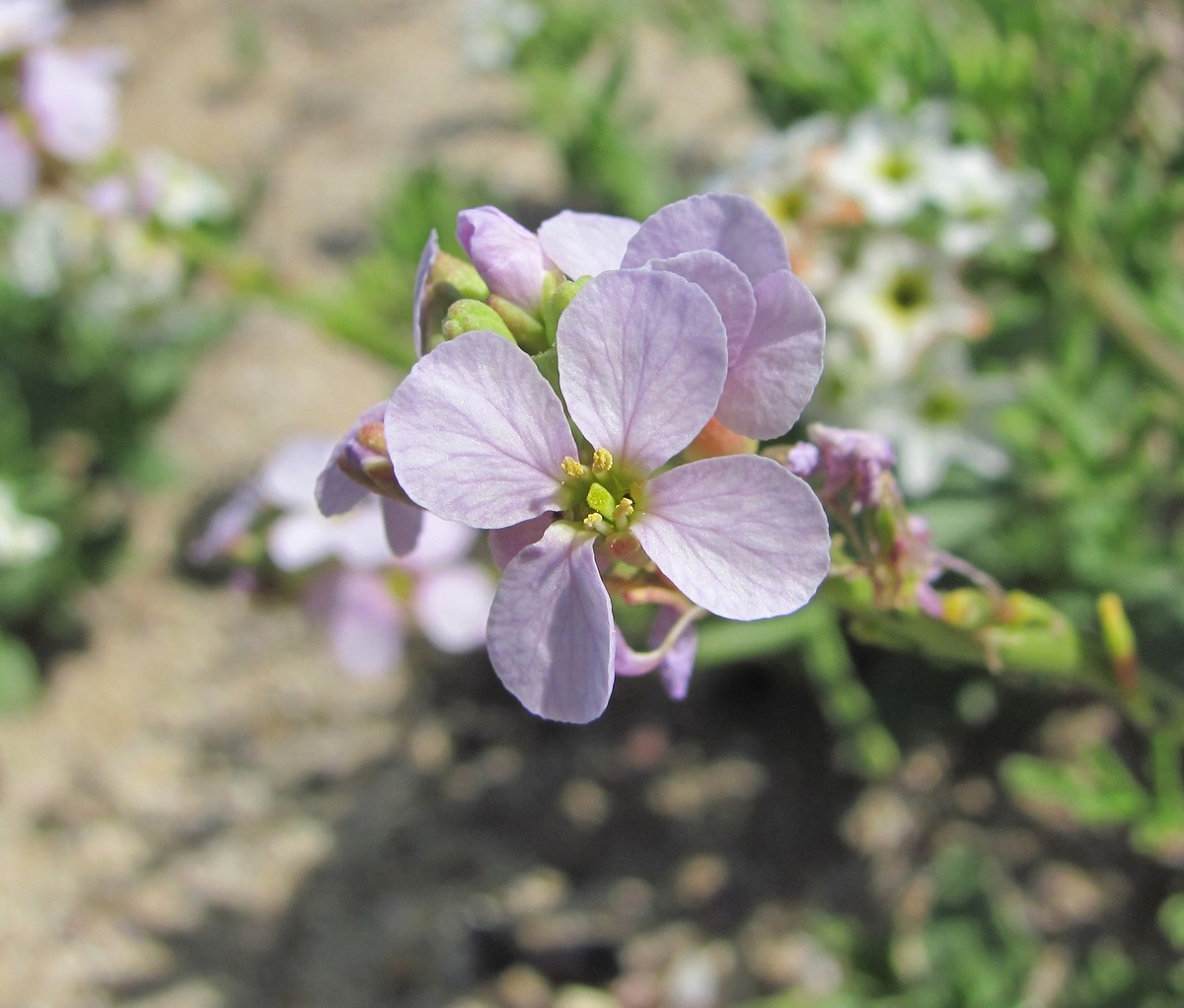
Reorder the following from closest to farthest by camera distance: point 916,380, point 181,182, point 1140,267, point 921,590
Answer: point 921,590 → point 916,380 → point 1140,267 → point 181,182

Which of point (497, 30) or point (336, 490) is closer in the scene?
point (336, 490)

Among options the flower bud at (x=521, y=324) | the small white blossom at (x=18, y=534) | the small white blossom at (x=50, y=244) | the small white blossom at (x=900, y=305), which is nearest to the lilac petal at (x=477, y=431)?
the flower bud at (x=521, y=324)

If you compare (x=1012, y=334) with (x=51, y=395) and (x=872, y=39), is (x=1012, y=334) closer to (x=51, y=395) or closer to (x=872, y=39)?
(x=872, y=39)

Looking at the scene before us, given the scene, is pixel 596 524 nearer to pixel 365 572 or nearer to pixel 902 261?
pixel 365 572

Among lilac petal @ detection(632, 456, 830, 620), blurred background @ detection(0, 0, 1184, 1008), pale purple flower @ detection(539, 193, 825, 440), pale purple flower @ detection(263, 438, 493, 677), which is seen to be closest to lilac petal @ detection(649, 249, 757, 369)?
pale purple flower @ detection(539, 193, 825, 440)

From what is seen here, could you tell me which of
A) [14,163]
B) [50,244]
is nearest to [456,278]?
[14,163]

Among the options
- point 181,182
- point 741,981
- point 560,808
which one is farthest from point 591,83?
point 741,981
